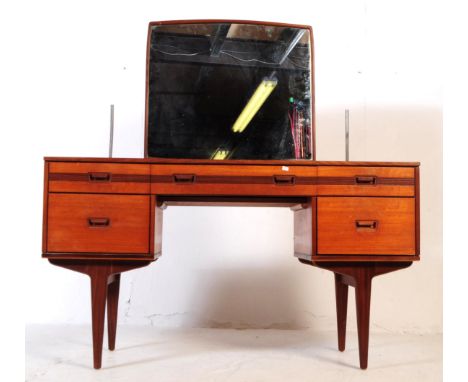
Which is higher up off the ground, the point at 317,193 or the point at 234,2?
the point at 234,2

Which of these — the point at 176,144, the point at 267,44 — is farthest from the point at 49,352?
the point at 267,44

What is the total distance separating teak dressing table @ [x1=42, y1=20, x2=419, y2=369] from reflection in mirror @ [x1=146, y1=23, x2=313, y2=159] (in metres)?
0.30

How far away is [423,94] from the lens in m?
3.08

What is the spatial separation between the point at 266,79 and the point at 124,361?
150 centimetres

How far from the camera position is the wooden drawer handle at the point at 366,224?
2.18 m

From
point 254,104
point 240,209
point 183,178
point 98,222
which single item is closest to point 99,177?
point 98,222

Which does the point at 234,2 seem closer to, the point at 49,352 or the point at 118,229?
the point at 118,229

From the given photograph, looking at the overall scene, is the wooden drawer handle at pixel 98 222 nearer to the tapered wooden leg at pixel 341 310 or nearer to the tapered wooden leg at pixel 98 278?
the tapered wooden leg at pixel 98 278

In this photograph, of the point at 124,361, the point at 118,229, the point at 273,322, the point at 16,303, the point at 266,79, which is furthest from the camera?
the point at 273,322

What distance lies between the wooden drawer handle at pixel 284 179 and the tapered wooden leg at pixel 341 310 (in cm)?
66

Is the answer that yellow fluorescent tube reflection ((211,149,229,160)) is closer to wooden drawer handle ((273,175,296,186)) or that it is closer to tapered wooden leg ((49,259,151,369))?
wooden drawer handle ((273,175,296,186))

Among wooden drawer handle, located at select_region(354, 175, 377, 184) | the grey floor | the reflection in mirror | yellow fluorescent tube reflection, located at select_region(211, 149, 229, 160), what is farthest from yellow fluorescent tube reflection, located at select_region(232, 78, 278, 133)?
the grey floor

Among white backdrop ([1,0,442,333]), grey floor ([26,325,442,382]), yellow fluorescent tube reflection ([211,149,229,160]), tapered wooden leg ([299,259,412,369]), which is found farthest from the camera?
white backdrop ([1,0,442,333])

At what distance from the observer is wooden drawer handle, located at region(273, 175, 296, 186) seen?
2176mm
